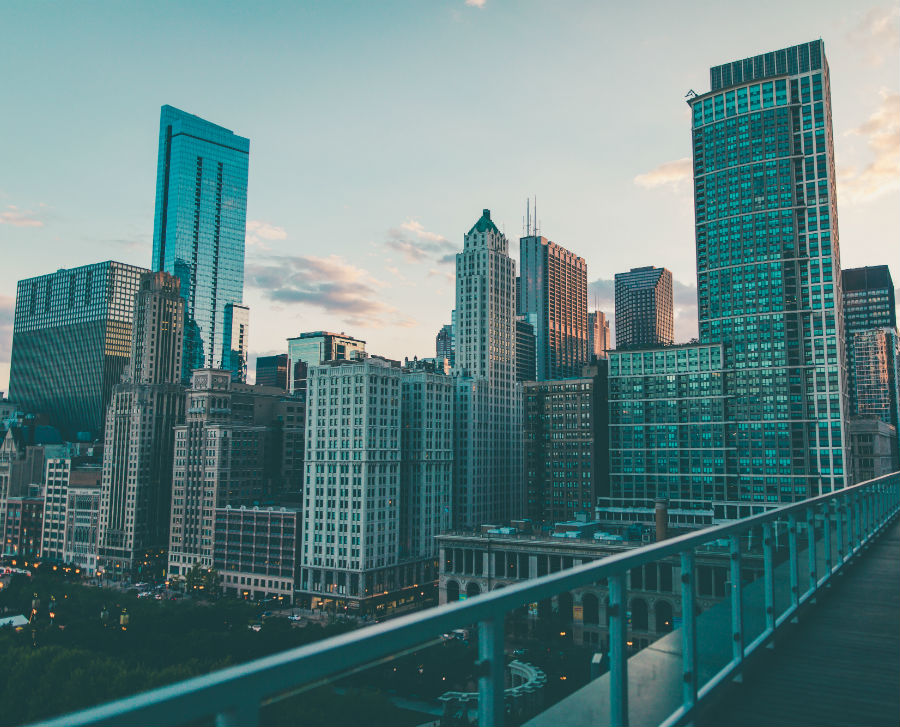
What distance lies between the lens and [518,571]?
8262cm

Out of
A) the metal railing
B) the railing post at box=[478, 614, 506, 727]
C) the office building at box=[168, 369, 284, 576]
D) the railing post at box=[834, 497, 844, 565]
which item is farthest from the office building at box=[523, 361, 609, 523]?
the railing post at box=[478, 614, 506, 727]

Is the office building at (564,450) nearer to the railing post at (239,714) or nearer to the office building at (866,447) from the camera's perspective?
the office building at (866,447)

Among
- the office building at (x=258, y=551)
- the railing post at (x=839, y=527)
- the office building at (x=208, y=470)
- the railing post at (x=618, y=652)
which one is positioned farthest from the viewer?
the office building at (x=208, y=470)

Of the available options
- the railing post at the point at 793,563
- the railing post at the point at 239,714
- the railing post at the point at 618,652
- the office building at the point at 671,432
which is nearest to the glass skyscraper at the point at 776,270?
the office building at the point at 671,432

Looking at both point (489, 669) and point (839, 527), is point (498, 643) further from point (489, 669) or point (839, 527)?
point (839, 527)

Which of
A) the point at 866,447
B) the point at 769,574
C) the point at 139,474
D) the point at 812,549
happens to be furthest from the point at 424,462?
the point at 866,447

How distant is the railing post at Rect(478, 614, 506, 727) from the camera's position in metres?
4.04

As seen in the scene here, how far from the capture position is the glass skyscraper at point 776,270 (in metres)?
112

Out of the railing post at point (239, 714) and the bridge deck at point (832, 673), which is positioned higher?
the railing post at point (239, 714)

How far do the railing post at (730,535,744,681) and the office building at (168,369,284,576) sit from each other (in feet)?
343

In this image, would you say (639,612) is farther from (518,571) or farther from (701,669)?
(518,571)

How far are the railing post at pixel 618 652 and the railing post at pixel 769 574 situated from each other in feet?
13.7

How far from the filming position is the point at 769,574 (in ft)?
29.1

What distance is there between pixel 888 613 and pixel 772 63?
5555 inches
